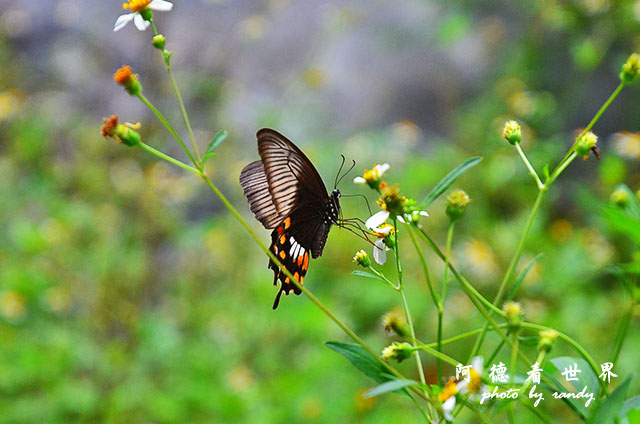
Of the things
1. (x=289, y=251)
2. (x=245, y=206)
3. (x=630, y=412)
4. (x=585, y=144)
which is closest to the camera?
(x=630, y=412)

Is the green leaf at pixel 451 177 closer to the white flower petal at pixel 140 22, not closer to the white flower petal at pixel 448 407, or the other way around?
the white flower petal at pixel 448 407

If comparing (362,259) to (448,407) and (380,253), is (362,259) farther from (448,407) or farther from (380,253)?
(448,407)

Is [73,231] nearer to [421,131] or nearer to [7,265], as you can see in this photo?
[7,265]

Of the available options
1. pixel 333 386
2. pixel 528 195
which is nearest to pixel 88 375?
pixel 333 386

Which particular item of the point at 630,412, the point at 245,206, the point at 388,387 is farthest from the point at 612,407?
the point at 245,206

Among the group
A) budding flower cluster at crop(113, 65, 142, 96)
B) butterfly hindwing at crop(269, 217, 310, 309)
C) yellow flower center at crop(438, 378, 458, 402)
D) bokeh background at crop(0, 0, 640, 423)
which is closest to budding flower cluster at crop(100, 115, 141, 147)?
budding flower cluster at crop(113, 65, 142, 96)
